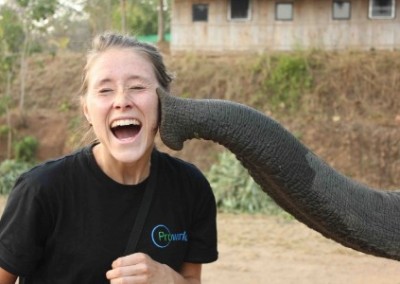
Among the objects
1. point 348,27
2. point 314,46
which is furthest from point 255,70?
point 348,27

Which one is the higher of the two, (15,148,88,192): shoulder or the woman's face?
the woman's face

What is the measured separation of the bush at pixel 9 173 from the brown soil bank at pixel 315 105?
5.04 ft

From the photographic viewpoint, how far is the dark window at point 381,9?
20703 mm

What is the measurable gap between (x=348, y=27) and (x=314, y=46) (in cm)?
153

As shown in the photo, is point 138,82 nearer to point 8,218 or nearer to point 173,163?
point 173,163

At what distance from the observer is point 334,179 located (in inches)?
75.5

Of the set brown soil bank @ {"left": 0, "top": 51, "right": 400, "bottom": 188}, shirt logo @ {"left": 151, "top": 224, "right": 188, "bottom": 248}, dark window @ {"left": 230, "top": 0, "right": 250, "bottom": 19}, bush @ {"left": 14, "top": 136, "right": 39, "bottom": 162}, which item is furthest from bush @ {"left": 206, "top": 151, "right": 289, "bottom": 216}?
shirt logo @ {"left": 151, "top": 224, "right": 188, "bottom": 248}

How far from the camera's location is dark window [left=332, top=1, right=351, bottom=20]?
20734 mm

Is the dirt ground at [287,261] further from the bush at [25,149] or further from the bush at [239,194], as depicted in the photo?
the bush at [25,149]

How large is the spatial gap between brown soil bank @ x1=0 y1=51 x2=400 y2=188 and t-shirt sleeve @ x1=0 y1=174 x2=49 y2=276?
14579 millimetres

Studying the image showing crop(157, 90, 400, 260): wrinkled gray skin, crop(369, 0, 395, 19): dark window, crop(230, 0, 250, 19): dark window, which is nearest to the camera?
crop(157, 90, 400, 260): wrinkled gray skin

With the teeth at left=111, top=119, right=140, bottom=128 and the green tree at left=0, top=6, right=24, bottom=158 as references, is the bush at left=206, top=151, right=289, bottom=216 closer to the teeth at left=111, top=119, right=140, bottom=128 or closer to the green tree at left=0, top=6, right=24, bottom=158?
the green tree at left=0, top=6, right=24, bottom=158

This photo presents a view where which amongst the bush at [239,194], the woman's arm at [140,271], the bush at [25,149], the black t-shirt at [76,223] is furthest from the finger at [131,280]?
the bush at [25,149]

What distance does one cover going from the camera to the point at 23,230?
6.56 ft
